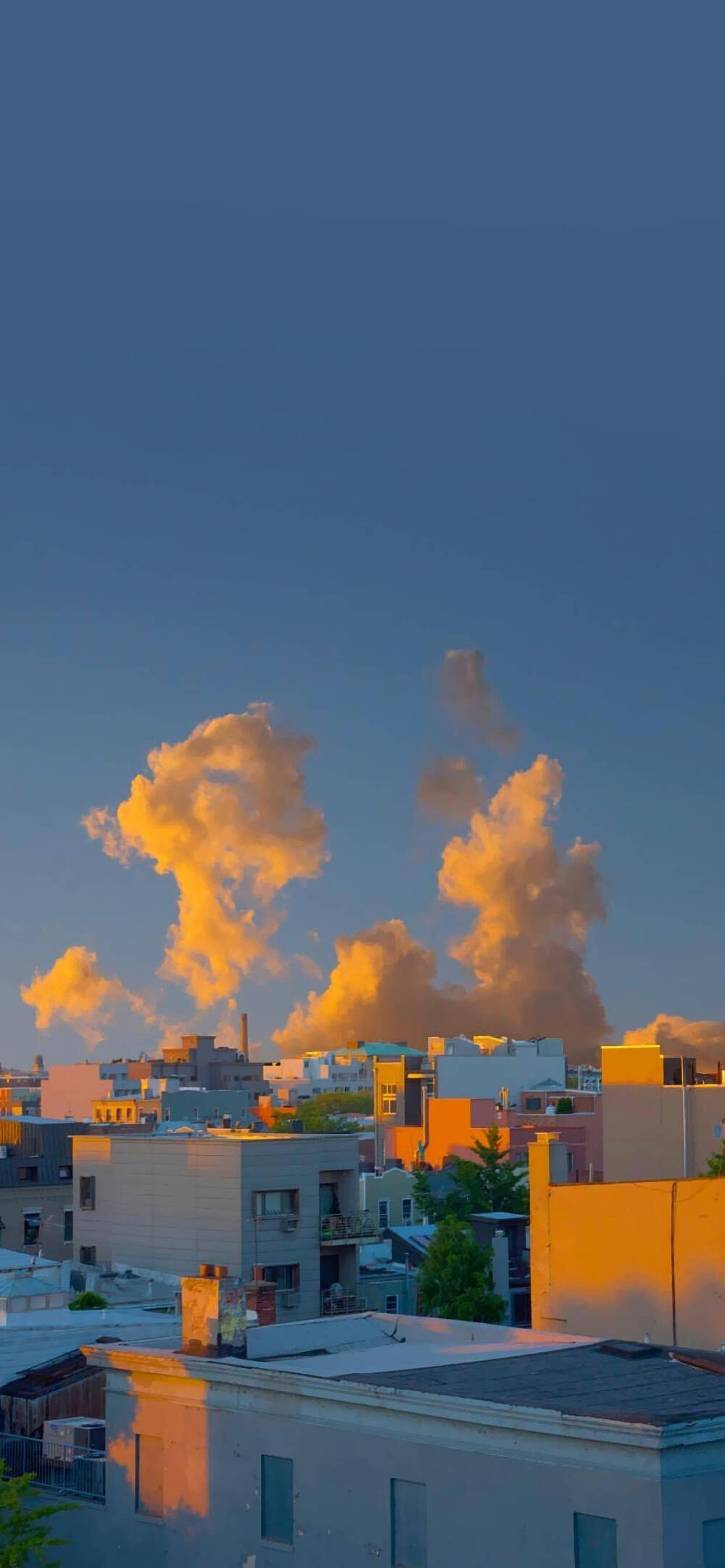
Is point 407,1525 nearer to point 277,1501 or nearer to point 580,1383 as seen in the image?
point 277,1501

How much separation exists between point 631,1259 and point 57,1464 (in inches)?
507

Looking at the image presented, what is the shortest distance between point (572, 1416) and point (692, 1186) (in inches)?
651

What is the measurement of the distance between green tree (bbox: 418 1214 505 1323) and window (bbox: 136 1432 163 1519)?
3353cm

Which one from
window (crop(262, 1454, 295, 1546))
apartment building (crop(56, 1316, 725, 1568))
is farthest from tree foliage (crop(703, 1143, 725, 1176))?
window (crop(262, 1454, 295, 1546))

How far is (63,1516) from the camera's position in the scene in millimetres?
30375

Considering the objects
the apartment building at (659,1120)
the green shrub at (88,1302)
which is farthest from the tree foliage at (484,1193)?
the green shrub at (88,1302)

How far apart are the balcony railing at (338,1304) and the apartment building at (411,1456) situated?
34.5 meters

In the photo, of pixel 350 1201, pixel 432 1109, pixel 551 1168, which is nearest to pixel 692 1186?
pixel 551 1168

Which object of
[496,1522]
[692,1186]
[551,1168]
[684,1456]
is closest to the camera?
[684,1456]

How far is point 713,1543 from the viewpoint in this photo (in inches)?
861

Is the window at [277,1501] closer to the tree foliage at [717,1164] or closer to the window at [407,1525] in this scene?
the window at [407,1525]

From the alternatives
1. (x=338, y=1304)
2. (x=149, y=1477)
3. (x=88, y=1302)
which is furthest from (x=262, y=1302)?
(x=338, y=1304)

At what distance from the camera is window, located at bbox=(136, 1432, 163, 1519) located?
28.2 meters

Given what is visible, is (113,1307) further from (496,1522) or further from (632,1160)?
(632,1160)
